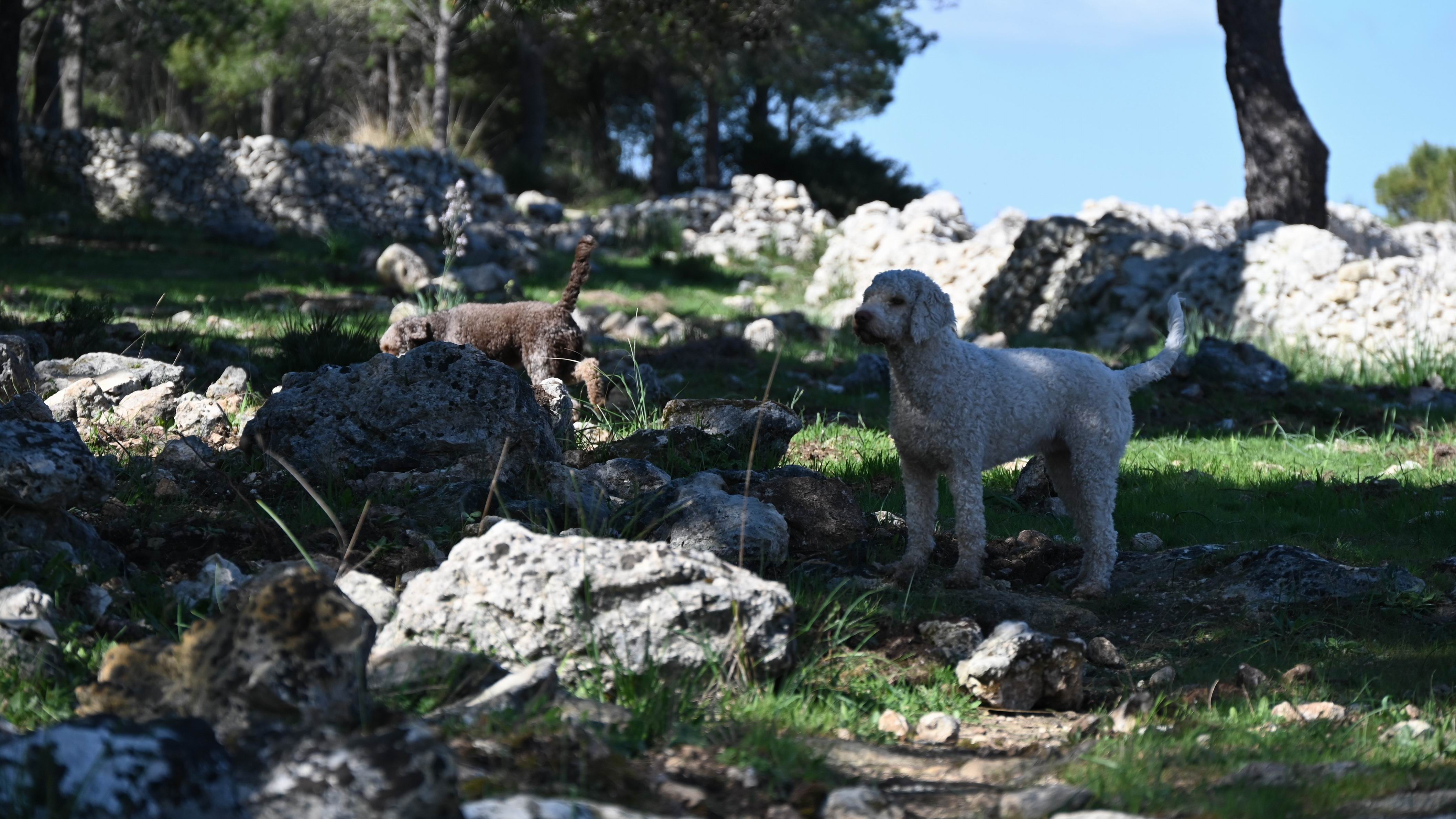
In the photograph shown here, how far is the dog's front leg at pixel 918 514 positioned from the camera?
531 centimetres

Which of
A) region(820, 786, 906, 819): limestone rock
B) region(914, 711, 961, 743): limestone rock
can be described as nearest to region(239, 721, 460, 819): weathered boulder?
region(820, 786, 906, 819): limestone rock

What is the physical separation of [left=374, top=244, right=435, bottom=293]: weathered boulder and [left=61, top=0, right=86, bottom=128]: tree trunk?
12.5 metres

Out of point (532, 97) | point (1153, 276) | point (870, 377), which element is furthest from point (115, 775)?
point (532, 97)

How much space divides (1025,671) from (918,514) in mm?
1348

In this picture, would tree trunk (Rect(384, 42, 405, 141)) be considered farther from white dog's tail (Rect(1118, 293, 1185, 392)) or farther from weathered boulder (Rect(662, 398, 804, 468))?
white dog's tail (Rect(1118, 293, 1185, 392))

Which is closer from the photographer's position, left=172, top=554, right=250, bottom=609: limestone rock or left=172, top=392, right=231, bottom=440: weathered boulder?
left=172, top=554, right=250, bottom=609: limestone rock

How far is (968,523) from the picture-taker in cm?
512

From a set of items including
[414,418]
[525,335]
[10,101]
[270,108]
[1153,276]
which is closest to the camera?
[414,418]

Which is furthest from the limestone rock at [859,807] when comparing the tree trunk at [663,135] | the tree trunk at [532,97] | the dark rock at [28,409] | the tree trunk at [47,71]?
the tree trunk at [663,135]

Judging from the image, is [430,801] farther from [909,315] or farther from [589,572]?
[909,315]

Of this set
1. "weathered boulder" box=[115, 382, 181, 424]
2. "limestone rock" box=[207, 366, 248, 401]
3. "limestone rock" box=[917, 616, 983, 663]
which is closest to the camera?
"limestone rock" box=[917, 616, 983, 663]

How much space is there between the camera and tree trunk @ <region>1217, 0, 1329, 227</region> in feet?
47.9

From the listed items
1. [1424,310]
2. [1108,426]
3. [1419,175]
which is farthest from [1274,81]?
[1419,175]

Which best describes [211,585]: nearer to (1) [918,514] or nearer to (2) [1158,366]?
(1) [918,514]
